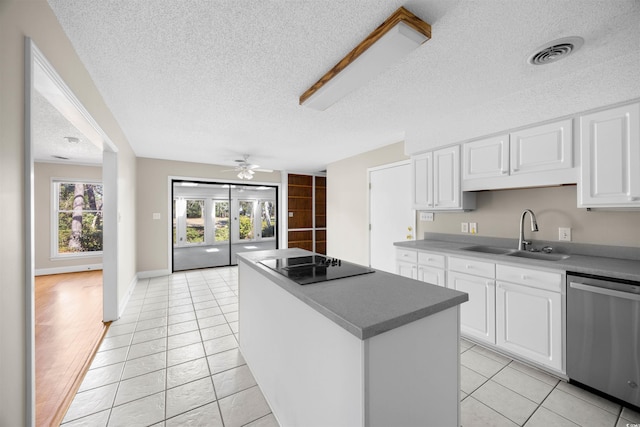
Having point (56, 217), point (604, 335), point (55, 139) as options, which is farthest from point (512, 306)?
point (56, 217)

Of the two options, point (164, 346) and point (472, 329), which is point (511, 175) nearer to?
point (472, 329)

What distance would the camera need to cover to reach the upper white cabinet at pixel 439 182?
2.87 meters

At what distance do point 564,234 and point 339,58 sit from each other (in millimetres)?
2573

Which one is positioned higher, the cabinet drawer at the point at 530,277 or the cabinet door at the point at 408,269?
the cabinet drawer at the point at 530,277

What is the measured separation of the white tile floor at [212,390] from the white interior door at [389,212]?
1.84 meters

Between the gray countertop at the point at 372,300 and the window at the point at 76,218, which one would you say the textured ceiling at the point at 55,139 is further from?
the gray countertop at the point at 372,300

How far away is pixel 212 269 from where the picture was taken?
18.9 ft

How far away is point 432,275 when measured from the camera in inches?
110

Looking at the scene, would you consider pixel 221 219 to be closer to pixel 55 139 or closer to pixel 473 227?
pixel 55 139

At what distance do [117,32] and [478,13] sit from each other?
2.19m

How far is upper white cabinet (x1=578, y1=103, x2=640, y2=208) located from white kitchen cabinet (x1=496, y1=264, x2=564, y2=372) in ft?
2.26

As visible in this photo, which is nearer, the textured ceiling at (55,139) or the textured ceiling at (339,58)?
the textured ceiling at (339,58)

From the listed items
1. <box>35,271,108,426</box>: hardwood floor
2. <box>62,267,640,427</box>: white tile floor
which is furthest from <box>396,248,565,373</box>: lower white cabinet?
<box>35,271,108,426</box>: hardwood floor

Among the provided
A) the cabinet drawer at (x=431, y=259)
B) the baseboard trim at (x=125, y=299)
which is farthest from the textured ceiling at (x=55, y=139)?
the cabinet drawer at (x=431, y=259)
